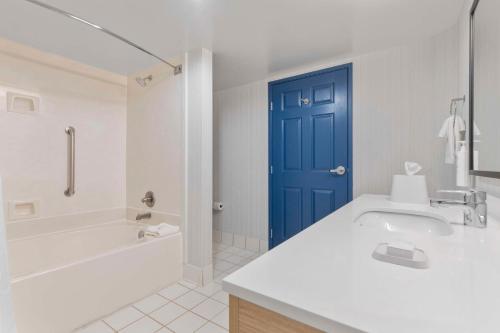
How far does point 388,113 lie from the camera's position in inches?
81.1

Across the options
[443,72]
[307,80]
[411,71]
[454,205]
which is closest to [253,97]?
[307,80]

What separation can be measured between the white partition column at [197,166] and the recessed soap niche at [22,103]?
1323mm

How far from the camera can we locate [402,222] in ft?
4.25

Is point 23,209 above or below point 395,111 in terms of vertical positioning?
below

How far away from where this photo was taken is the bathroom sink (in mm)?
1167

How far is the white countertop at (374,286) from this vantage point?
391 mm

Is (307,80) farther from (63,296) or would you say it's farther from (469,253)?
(63,296)

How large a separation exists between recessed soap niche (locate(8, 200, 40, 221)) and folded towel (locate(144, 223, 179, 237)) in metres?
0.99

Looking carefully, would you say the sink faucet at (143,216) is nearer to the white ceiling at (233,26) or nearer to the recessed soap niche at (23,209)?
the recessed soap niche at (23,209)

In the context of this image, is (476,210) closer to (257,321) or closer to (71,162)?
(257,321)

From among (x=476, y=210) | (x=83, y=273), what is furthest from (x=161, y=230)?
(x=476, y=210)

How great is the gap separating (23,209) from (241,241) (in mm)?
2145

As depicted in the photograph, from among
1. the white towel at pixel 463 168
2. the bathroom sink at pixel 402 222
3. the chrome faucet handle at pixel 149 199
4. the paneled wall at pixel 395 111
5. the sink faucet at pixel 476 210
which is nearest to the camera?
the sink faucet at pixel 476 210

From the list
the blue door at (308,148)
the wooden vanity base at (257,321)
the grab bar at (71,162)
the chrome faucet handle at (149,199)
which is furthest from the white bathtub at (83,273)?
the wooden vanity base at (257,321)
